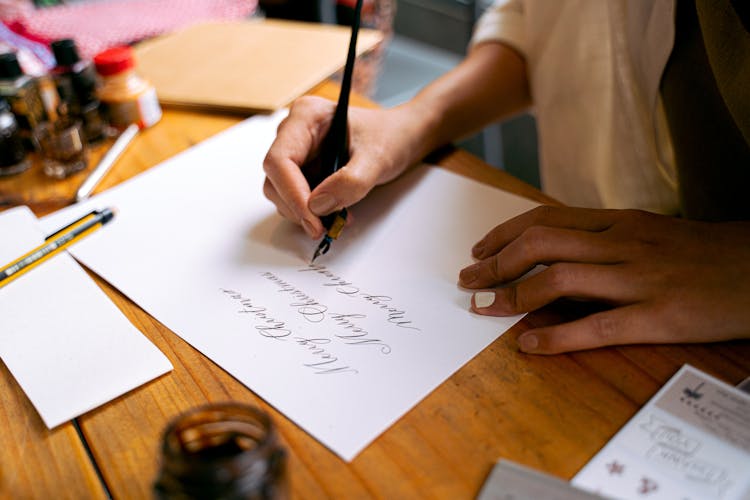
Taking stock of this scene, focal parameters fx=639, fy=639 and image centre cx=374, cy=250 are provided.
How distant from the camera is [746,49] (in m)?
0.51

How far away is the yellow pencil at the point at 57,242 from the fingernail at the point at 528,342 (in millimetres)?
402

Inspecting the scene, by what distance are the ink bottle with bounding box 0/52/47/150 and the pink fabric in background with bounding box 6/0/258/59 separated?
0.59 meters

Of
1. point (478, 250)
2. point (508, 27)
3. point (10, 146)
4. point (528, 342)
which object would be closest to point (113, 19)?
point (10, 146)

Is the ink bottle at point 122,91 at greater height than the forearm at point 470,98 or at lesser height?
greater

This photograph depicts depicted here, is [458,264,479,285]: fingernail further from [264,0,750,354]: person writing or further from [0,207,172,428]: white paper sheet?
[0,207,172,428]: white paper sheet

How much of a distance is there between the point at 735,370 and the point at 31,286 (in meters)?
0.54

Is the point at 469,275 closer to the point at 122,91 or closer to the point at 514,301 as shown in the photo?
the point at 514,301

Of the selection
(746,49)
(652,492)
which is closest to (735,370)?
(652,492)

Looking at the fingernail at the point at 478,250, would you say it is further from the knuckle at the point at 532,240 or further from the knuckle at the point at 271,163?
the knuckle at the point at 271,163

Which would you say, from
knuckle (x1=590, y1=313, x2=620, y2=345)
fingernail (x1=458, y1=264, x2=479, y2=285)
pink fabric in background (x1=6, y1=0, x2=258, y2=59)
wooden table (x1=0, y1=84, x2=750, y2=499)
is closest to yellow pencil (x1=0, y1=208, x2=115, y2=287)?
wooden table (x1=0, y1=84, x2=750, y2=499)

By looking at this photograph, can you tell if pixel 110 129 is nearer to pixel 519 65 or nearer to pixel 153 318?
pixel 153 318

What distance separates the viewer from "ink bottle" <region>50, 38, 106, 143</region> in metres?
0.71

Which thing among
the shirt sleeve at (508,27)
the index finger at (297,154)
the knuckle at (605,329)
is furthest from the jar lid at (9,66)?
the knuckle at (605,329)

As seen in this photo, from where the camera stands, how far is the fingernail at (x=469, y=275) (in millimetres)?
502
